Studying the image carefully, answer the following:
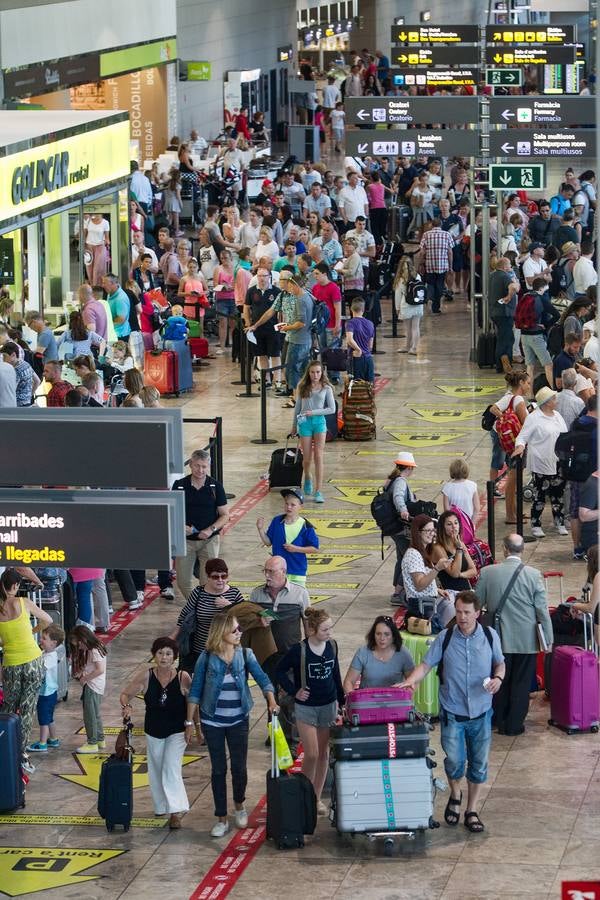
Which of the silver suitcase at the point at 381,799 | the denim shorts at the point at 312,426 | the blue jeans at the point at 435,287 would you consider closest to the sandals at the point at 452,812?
the silver suitcase at the point at 381,799

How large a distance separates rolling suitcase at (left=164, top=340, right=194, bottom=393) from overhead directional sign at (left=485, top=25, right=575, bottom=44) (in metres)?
21.8

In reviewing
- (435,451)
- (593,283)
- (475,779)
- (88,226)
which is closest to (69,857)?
(475,779)

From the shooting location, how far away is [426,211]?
36.0 m

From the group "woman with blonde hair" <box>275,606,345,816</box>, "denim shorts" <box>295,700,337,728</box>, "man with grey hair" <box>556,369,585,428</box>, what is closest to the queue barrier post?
"man with grey hair" <box>556,369,585,428</box>

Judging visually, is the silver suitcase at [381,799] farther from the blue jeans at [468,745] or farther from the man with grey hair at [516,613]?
the man with grey hair at [516,613]

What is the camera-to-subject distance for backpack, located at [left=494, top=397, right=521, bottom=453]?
1716 centimetres

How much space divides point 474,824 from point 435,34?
113ft

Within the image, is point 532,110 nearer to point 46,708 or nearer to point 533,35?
point 46,708

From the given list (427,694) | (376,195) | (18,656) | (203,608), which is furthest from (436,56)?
(18,656)

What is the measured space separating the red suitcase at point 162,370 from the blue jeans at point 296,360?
2438 mm

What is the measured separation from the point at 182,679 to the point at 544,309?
12.4 metres

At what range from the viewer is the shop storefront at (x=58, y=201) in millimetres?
20828

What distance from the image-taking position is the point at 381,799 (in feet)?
34.7

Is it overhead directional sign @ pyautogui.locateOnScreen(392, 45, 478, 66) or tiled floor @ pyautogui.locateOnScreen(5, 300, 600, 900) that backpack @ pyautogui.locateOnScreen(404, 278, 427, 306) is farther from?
overhead directional sign @ pyautogui.locateOnScreen(392, 45, 478, 66)
